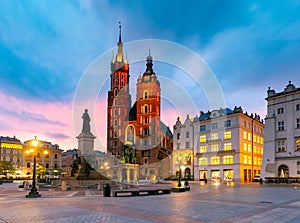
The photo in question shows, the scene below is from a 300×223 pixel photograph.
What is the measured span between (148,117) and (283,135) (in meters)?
62.9

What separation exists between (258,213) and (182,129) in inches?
2488

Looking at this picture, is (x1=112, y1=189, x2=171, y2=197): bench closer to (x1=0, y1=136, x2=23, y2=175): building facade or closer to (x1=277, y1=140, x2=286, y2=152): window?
(x1=277, y1=140, x2=286, y2=152): window

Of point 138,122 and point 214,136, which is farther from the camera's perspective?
point 138,122

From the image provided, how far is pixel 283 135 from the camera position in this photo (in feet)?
161

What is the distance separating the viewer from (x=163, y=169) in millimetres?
101125

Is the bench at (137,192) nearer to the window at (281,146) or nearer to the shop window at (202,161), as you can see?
the window at (281,146)

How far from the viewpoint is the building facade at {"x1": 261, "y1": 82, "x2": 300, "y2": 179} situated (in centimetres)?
4731

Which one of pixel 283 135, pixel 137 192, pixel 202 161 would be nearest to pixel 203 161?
pixel 202 161

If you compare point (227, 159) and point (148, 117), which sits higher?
point (148, 117)

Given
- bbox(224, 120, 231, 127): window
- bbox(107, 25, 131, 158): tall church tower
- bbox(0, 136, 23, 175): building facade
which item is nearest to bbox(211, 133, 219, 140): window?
bbox(224, 120, 231, 127): window

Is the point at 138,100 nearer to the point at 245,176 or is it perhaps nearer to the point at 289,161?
the point at 245,176

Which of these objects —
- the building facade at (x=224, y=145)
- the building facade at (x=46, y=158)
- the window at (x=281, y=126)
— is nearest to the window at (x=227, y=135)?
the building facade at (x=224, y=145)

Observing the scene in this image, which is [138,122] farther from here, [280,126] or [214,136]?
[280,126]

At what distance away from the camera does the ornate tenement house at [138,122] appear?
104062mm
